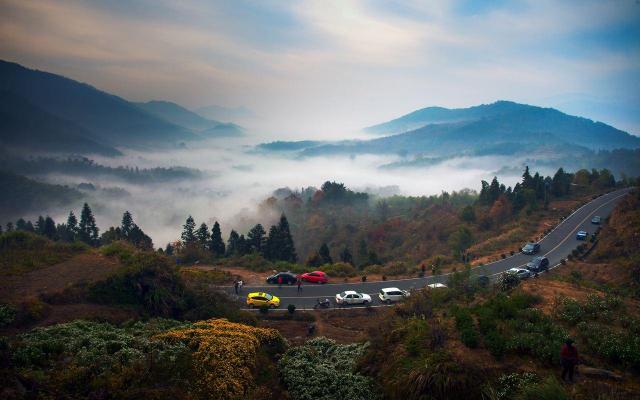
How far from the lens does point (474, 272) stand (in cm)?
3509

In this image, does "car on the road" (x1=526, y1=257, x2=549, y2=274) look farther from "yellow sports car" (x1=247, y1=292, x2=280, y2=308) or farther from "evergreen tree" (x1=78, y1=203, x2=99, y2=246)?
"evergreen tree" (x1=78, y1=203, x2=99, y2=246)

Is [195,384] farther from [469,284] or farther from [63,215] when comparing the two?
[63,215]

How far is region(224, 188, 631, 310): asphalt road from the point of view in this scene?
3009 cm

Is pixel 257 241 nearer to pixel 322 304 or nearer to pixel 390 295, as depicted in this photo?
pixel 322 304

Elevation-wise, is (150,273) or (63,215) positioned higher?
(63,215)

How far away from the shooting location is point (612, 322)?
575 inches

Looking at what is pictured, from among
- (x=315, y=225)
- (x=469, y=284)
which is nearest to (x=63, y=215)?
(x=315, y=225)

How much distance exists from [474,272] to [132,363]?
Result: 29.8 m

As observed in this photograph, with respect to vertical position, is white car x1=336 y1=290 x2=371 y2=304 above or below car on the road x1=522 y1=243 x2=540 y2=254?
below

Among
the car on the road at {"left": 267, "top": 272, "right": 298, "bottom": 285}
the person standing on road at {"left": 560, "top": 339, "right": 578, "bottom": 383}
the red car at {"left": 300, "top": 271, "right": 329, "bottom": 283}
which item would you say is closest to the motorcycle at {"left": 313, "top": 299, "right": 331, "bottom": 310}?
the car on the road at {"left": 267, "top": 272, "right": 298, "bottom": 285}

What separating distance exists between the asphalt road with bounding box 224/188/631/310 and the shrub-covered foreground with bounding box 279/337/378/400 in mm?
8027

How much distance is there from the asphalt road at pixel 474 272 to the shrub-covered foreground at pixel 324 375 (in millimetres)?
8027

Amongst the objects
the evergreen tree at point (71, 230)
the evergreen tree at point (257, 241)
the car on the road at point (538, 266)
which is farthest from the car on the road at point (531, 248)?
the evergreen tree at point (71, 230)

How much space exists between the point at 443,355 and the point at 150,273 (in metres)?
16.4
